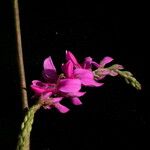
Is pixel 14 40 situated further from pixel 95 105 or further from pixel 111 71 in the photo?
pixel 95 105

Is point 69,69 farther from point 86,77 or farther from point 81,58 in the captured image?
point 81,58

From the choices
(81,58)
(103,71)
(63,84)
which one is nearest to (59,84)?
(63,84)

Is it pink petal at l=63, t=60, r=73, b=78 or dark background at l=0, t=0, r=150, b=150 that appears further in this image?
dark background at l=0, t=0, r=150, b=150

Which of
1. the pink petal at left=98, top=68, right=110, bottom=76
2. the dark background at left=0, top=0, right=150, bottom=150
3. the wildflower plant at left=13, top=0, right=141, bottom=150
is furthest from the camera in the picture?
the dark background at left=0, top=0, right=150, bottom=150

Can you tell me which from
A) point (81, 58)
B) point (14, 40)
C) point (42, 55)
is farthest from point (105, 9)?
point (14, 40)

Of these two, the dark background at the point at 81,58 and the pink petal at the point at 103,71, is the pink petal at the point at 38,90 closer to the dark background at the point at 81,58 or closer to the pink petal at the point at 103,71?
the pink petal at the point at 103,71

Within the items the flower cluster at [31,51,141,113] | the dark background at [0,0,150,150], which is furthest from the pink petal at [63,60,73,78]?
the dark background at [0,0,150,150]

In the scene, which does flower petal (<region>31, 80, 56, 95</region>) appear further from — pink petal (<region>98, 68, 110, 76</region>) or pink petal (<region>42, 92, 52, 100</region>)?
pink petal (<region>98, 68, 110, 76</region>)
